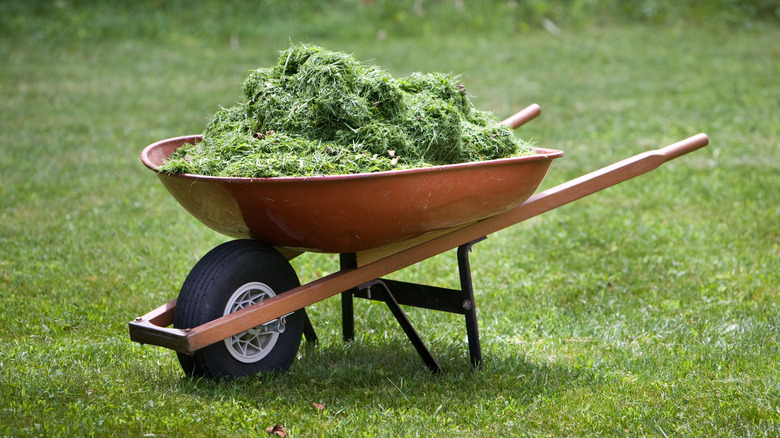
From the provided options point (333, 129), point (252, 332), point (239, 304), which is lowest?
point (252, 332)

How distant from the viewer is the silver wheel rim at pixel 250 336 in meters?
3.03

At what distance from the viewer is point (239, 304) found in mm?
3029

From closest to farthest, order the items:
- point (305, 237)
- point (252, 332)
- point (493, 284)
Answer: point (305, 237) → point (252, 332) → point (493, 284)

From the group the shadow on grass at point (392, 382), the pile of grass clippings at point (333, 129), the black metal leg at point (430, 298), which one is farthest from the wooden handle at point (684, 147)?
the shadow on grass at point (392, 382)

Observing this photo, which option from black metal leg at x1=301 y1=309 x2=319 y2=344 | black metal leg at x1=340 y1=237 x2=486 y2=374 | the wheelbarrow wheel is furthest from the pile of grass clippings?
black metal leg at x1=301 y1=309 x2=319 y2=344

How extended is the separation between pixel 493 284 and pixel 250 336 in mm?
1907

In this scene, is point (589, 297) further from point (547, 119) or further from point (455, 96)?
point (547, 119)

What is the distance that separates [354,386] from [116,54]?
33.9 feet

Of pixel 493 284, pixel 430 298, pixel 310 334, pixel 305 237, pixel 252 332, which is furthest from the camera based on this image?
pixel 493 284

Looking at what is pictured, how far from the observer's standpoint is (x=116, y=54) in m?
12.2

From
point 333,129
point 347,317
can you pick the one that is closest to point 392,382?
point 347,317

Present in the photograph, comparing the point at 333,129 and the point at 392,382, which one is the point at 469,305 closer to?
the point at 392,382

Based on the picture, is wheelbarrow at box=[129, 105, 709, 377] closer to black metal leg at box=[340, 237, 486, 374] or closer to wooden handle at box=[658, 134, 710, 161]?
black metal leg at box=[340, 237, 486, 374]

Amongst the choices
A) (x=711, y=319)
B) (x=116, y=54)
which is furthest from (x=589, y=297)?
(x=116, y=54)
